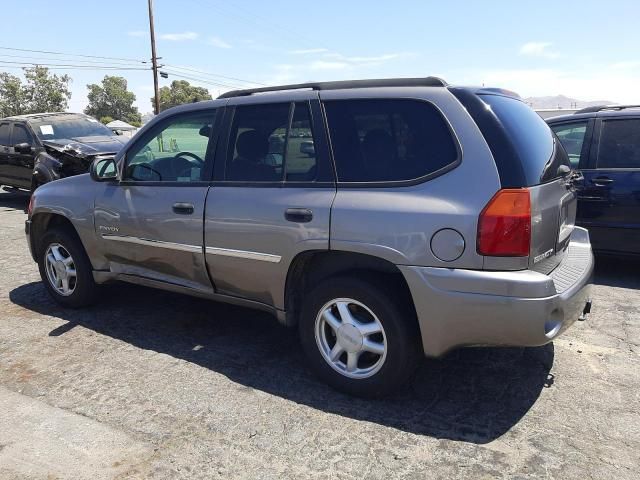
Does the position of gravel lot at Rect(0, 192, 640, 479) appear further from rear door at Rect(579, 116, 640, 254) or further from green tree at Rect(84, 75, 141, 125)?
green tree at Rect(84, 75, 141, 125)

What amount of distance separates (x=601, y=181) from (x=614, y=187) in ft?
0.44

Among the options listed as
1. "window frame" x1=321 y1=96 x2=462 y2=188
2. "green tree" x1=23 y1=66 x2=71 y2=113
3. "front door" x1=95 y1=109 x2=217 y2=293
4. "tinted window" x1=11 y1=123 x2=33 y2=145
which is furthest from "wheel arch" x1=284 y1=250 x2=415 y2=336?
"green tree" x1=23 y1=66 x2=71 y2=113

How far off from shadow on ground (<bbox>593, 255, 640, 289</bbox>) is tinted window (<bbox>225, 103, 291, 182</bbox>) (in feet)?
12.4

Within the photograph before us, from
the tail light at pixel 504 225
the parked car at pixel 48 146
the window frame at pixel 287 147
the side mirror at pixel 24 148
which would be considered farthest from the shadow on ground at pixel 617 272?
the side mirror at pixel 24 148

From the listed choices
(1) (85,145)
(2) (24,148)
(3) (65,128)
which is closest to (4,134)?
(2) (24,148)

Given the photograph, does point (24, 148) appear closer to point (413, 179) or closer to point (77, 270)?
point (77, 270)

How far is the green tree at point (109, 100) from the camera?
343 feet

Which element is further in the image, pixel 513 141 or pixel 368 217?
pixel 368 217

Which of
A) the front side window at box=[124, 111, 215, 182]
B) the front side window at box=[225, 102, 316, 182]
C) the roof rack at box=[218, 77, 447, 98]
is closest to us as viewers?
the roof rack at box=[218, 77, 447, 98]

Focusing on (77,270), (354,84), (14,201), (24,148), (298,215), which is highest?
(354,84)

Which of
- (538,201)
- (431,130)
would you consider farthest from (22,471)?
(538,201)

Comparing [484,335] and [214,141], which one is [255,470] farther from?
[214,141]

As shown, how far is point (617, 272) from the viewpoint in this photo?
231 inches

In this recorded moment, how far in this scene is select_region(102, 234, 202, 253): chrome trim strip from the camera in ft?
12.8
